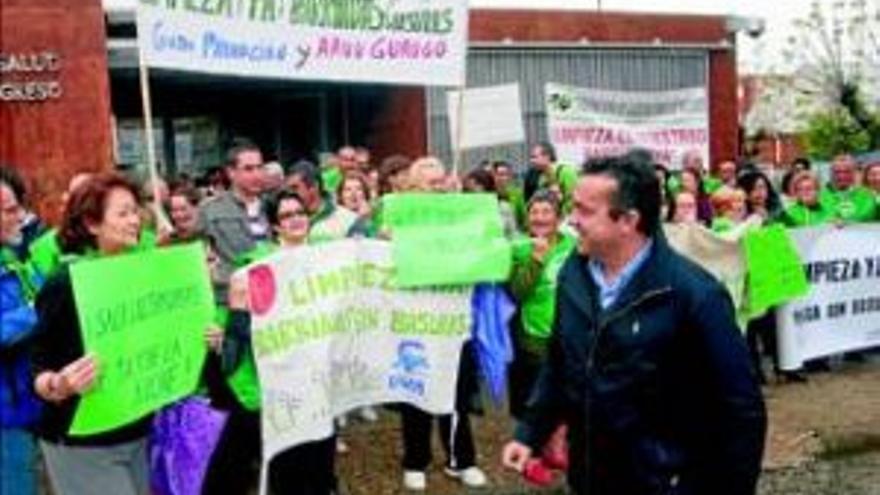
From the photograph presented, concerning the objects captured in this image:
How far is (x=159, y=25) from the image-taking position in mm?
7855

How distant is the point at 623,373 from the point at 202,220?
394 cm

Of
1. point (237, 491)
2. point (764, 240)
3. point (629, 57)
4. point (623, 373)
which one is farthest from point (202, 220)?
point (629, 57)

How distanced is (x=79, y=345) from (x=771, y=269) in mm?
→ 7126

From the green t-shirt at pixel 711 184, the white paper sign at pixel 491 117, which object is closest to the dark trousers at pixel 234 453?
the green t-shirt at pixel 711 184

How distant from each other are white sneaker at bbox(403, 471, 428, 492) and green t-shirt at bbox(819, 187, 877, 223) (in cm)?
519

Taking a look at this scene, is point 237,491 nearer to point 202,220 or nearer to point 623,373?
point 202,220

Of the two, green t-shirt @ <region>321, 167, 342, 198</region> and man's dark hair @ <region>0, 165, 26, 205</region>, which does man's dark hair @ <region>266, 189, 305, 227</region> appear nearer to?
man's dark hair @ <region>0, 165, 26, 205</region>

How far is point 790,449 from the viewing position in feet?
30.9

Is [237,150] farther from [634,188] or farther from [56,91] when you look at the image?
[56,91]

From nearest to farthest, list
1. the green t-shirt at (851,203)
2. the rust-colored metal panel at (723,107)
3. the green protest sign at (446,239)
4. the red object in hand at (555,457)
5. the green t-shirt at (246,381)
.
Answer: the red object in hand at (555,457), the green t-shirt at (246,381), the green protest sign at (446,239), the green t-shirt at (851,203), the rust-colored metal panel at (723,107)

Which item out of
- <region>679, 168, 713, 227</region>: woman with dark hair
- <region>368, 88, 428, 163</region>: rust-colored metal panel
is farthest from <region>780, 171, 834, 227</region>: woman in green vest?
<region>368, 88, 428, 163</region>: rust-colored metal panel

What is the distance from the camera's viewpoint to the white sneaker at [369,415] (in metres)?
10.1

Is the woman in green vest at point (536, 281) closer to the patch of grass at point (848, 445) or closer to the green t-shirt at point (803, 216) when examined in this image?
the patch of grass at point (848, 445)

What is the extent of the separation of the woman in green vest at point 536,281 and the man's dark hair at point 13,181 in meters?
3.15
